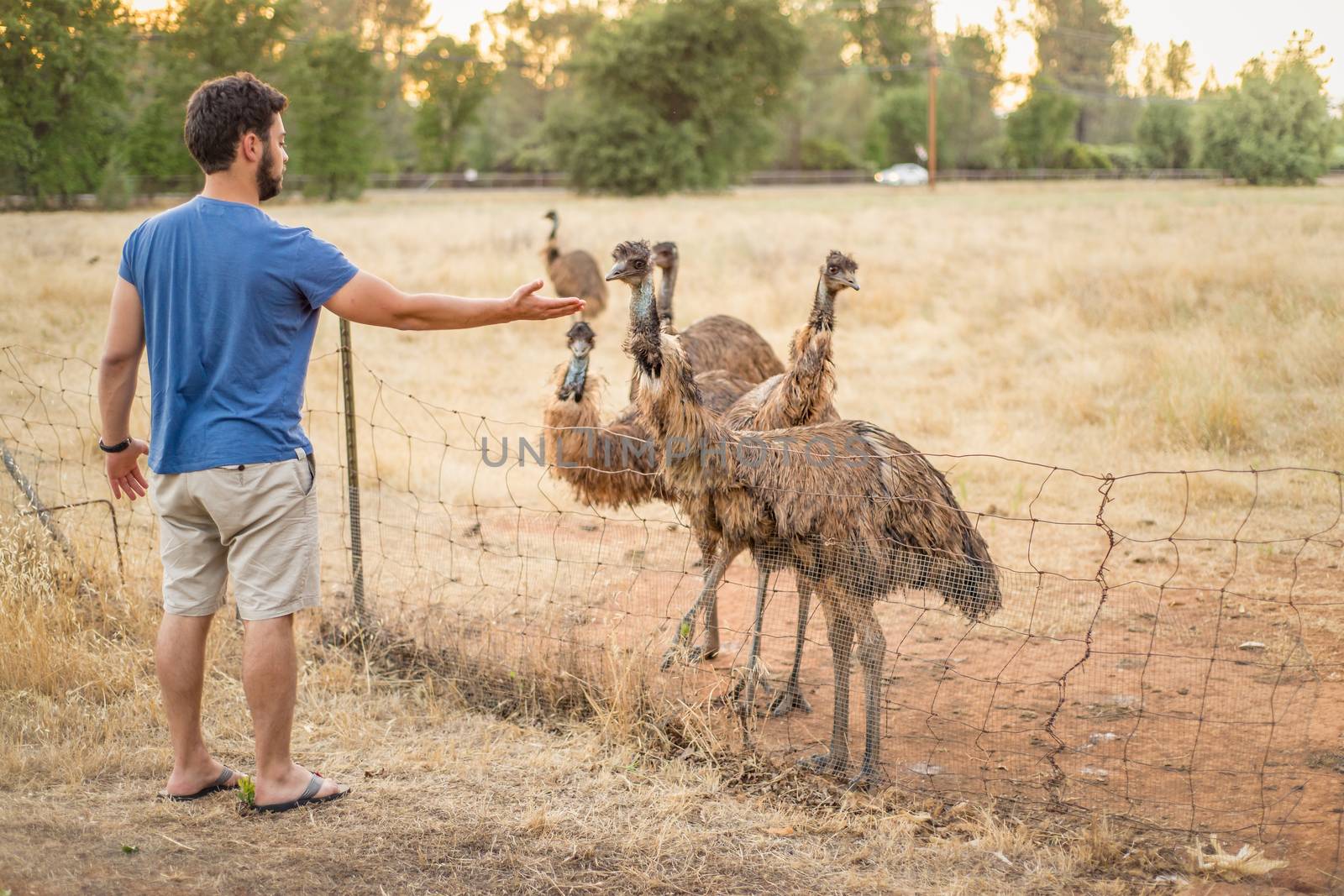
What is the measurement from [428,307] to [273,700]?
129cm

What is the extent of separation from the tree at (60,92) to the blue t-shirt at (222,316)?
7.45 m

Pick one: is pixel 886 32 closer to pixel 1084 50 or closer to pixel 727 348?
pixel 1084 50

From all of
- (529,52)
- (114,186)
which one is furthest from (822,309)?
(529,52)

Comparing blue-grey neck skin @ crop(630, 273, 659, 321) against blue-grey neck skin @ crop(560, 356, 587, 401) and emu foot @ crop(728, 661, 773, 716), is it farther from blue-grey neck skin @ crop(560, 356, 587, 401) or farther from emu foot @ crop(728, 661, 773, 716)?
blue-grey neck skin @ crop(560, 356, 587, 401)

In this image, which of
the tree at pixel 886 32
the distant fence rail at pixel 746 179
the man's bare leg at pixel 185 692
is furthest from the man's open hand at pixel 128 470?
the tree at pixel 886 32

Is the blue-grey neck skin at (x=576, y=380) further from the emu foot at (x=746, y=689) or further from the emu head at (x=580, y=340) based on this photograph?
the emu foot at (x=746, y=689)

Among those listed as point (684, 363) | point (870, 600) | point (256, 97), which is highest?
point (256, 97)

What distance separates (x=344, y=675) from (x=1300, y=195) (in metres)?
9.36

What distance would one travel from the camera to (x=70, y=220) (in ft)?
43.3

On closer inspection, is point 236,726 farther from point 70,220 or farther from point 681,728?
point 70,220

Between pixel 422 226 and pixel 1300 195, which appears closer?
pixel 1300 195

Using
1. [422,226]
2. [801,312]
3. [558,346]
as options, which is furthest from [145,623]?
[422,226]

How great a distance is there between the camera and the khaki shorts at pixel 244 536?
3512 mm

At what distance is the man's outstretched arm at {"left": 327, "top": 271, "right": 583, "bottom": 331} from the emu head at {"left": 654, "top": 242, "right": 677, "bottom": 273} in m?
4.61
